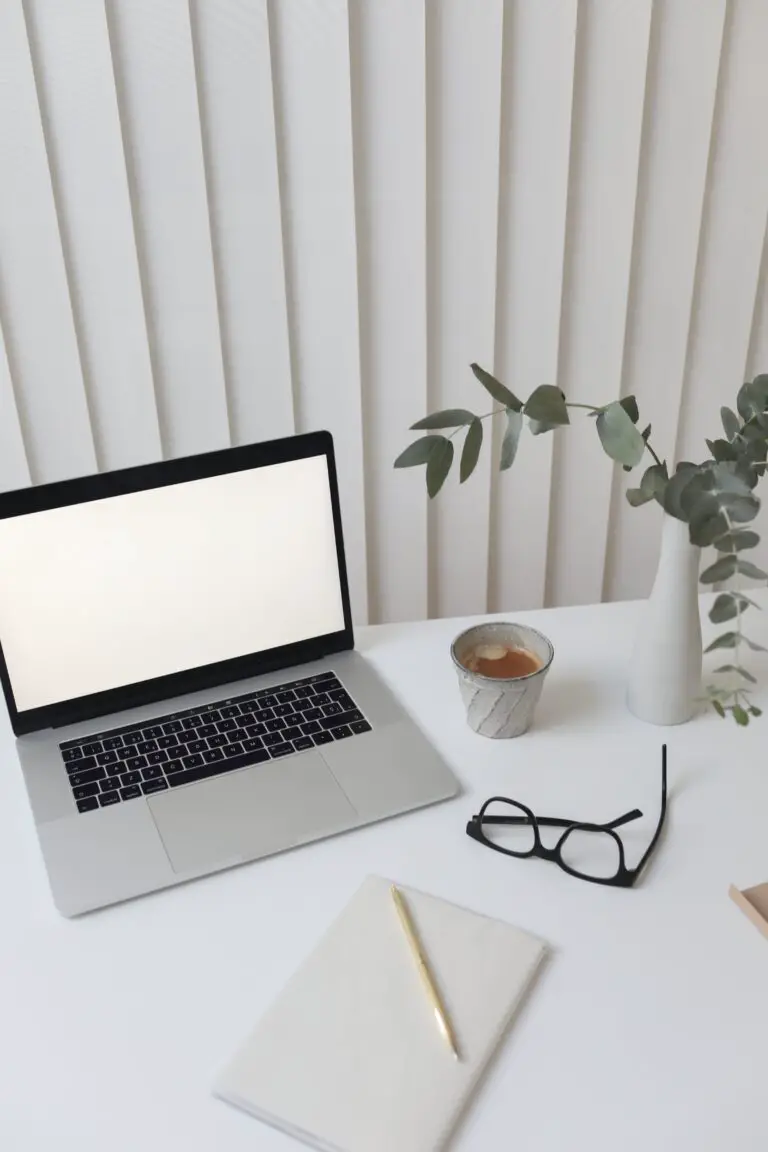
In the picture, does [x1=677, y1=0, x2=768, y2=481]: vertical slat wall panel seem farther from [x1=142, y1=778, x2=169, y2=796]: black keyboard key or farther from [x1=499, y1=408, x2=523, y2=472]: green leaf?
[x1=142, y1=778, x2=169, y2=796]: black keyboard key

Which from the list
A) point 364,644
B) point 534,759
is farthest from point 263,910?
point 364,644

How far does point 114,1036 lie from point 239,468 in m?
0.51

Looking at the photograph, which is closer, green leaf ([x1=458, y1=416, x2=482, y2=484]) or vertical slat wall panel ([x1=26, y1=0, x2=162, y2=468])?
green leaf ([x1=458, y1=416, x2=482, y2=484])

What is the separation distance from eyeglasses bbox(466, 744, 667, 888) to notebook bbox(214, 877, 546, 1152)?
0.27 feet

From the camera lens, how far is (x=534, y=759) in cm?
97

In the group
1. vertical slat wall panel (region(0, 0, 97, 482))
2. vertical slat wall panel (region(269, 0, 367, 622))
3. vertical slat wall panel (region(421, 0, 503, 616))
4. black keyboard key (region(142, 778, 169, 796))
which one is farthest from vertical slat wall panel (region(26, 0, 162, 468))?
black keyboard key (region(142, 778, 169, 796))

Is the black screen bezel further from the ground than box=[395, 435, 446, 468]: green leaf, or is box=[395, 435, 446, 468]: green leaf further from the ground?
box=[395, 435, 446, 468]: green leaf

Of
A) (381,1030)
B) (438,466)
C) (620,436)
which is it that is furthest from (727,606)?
(381,1030)

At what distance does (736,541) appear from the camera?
0.82 m

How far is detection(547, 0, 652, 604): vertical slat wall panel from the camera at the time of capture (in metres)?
1.42

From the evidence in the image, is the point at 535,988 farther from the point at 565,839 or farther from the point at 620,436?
the point at 620,436

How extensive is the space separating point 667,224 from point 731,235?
0.36ft

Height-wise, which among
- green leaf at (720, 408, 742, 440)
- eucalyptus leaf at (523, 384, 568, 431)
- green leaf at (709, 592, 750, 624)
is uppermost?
eucalyptus leaf at (523, 384, 568, 431)

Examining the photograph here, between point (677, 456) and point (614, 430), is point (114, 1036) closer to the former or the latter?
point (614, 430)
